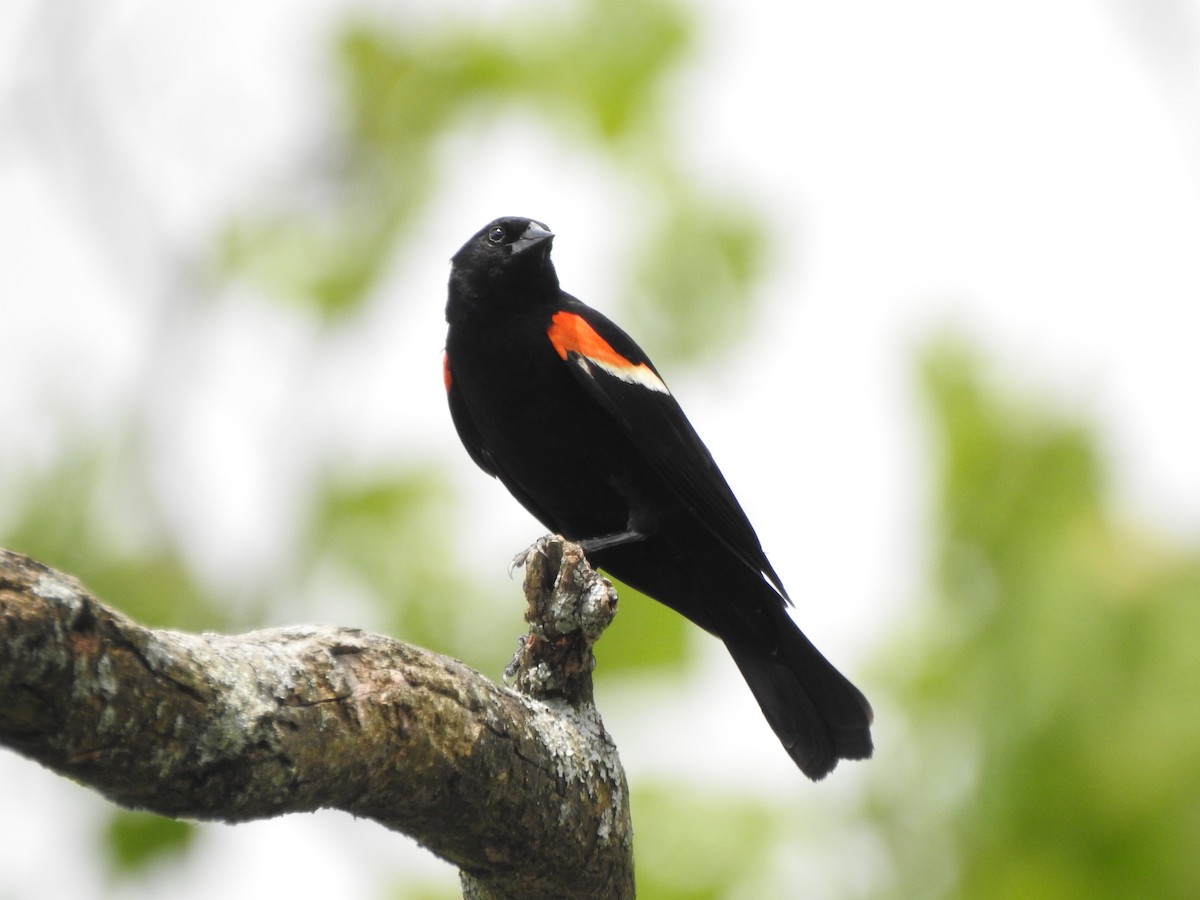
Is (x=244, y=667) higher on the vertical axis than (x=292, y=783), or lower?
higher

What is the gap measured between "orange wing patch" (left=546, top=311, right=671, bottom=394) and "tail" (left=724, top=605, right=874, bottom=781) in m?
0.91

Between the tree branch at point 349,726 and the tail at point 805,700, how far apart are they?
144 cm

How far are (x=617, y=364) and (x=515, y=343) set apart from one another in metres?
0.34

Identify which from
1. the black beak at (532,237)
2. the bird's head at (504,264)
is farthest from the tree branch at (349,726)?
the black beak at (532,237)

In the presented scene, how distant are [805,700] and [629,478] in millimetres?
939

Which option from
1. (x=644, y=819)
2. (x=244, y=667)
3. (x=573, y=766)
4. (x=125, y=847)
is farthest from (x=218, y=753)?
(x=644, y=819)

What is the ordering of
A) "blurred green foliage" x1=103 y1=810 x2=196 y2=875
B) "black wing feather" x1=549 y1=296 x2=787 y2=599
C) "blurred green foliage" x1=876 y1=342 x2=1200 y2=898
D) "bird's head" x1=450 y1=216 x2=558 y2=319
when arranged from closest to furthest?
"blurred green foliage" x1=876 y1=342 x2=1200 y2=898, "blurred green foliage" x1=103 y1=810 x2=196 y2=875, "black wing feather" x1=549 y1=296 x2=787 y2=599, "bird's head" x1=450 y1=216 x2=558 y2=319

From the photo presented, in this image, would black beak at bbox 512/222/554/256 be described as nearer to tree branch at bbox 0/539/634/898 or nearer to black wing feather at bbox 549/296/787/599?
black wing feather at bbox 549/296/787/599

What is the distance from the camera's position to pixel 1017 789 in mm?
2889

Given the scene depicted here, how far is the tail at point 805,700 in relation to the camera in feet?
12.8

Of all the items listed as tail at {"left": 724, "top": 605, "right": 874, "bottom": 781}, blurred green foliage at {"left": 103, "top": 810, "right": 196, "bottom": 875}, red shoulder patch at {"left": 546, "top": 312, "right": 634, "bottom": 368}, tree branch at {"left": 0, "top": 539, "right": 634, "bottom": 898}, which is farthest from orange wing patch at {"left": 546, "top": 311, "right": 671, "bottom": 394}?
blurred green foliage at {"left": 103, "top": 810, "right": 196, "bottom": 875}

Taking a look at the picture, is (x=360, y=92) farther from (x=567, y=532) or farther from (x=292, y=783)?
(x=292, y=783)

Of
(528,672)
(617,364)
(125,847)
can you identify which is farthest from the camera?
(617,364)

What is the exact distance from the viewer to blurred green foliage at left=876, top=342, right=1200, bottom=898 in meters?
2.70
